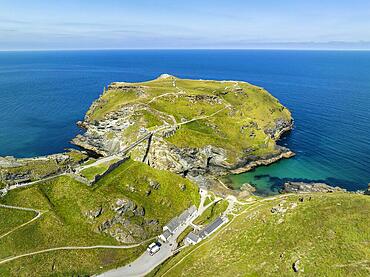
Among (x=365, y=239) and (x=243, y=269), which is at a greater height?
(x=365, y=239)

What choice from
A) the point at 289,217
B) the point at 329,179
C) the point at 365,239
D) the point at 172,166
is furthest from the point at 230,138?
the point at 365,239

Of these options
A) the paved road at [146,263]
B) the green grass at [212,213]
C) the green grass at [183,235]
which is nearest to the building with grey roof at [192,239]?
the green grass at [183,235]

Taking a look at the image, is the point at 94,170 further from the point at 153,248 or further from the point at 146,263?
Result: the point at 146,263

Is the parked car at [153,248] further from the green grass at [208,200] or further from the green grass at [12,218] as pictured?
the green grass at [12,218]

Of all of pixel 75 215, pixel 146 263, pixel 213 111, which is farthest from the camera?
pixel 213 111

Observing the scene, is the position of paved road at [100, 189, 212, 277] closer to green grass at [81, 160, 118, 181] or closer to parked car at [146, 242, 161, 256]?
parked car at [146, 242, 161, 256]

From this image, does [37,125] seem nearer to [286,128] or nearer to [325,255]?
[286,128]

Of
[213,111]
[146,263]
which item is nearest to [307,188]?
[146,263]
